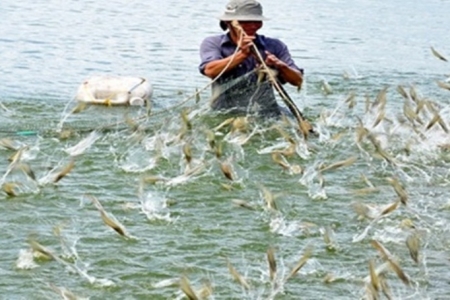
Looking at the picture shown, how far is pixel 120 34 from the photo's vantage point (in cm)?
1797

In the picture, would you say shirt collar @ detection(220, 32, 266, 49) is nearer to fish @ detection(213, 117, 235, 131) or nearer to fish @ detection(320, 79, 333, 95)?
fish @ detection(213, 117, 235, 131)

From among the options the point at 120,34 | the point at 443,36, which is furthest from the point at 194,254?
the point at 443,36

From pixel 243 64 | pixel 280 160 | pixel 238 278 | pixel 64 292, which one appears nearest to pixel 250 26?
pixel 243 64

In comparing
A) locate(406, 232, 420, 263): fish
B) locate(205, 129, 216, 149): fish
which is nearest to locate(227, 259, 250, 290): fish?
locate(406, 232, 420, 263): fish

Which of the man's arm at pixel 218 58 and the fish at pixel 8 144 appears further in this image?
the man's arm at pixel 218 58

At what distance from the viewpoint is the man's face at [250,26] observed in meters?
9.91

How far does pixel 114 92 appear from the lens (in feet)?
37.6

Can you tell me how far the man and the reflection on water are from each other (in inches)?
11.8

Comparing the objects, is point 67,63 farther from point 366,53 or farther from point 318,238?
point 318,238

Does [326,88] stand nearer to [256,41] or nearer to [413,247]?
[256,41]

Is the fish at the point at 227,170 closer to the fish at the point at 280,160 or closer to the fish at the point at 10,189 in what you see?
the fish at the point at 280,160

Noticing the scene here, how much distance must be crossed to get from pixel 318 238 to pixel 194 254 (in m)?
0.85

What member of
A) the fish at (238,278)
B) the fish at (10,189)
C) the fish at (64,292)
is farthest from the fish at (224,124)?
the fish at (64,292)

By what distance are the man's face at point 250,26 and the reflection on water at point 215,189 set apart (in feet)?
2.71
